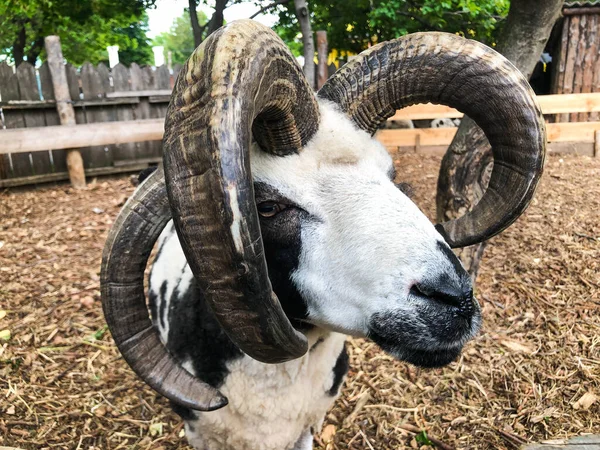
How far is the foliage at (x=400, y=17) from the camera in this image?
1189 centimetres

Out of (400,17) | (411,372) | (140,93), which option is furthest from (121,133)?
(400,17)

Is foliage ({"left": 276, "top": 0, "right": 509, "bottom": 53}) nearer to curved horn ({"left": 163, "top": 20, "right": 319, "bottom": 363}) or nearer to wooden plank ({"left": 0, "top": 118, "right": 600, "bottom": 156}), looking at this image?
wooden plank ({"left": 0, "top": 118, "right": 600, "bottom": 156})

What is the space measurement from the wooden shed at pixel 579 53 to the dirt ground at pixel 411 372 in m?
6.38

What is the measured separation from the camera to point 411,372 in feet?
12.9

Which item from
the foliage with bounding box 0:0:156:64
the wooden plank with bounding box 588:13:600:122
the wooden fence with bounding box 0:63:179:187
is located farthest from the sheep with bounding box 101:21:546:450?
the wooden plank with bounding box 588:13:600:122

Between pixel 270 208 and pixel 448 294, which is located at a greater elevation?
pixel 270 208

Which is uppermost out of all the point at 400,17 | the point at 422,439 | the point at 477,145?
the point at 400,17

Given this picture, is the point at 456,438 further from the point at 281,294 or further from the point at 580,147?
the point at 580,147

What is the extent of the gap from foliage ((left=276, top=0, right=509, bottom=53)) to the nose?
10.7m

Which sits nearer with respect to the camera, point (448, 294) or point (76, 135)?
point (448, 294)

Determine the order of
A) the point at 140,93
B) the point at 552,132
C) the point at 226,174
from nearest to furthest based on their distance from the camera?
the point at 226,174 → the point at 552,132 → the point at 140,93

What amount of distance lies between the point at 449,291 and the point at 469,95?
996 millimetres

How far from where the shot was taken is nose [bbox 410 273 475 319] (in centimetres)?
147

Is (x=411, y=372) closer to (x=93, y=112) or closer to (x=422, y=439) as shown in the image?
(x=422, y=439)
